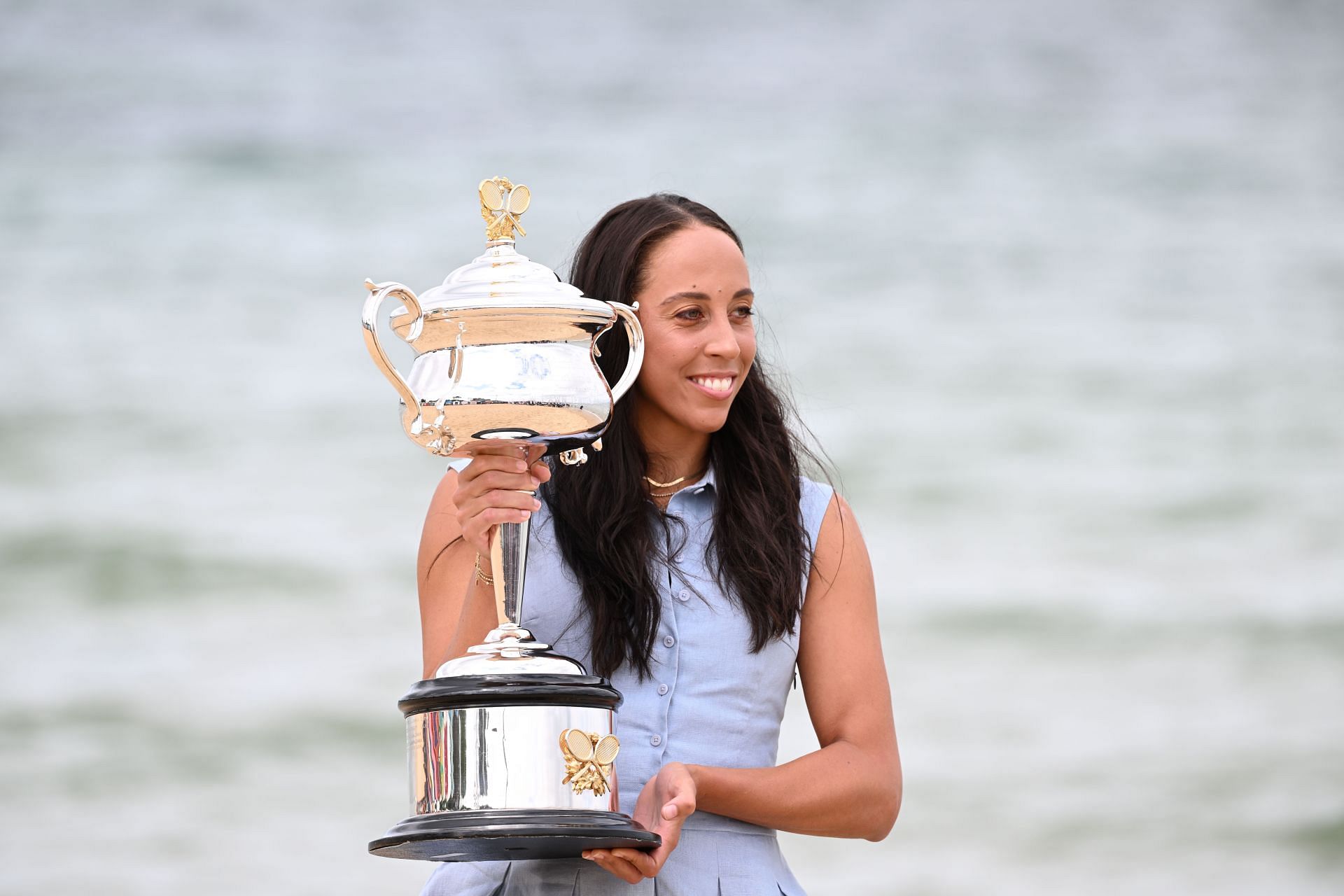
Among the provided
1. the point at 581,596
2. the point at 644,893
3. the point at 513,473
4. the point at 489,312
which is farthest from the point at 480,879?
the point at 489,312

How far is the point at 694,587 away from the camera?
6.91 ft

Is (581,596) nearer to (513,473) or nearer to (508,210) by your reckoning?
(513,473)

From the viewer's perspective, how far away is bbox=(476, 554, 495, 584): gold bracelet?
6.56 feet

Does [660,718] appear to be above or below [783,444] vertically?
below

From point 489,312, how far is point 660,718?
49 cm

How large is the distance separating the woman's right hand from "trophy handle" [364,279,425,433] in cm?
9

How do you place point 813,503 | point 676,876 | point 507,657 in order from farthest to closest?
point 813,503, point 676,876, point 507,657

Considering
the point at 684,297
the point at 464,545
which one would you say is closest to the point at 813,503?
the point at 684,297

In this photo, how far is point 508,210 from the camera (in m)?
2.03

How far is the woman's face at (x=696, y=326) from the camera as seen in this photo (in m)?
2.09

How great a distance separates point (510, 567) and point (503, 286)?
29 centimetres

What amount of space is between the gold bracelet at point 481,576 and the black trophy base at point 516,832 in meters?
0.29

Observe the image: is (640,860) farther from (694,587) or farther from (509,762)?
(694,587)

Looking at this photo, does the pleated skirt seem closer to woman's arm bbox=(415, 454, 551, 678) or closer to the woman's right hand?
woman's arm bbox=(415, 454, 551, 678)
